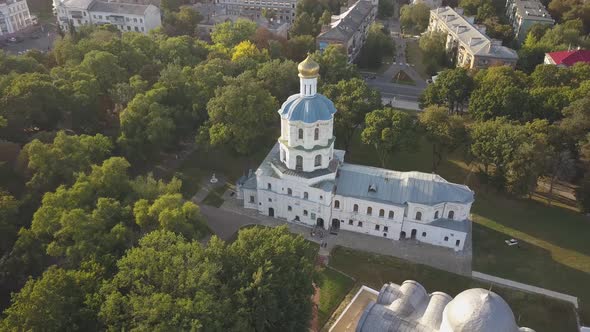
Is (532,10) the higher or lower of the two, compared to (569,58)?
higher

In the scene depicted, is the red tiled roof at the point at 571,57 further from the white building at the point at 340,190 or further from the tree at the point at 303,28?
the tree at the point at 303,28

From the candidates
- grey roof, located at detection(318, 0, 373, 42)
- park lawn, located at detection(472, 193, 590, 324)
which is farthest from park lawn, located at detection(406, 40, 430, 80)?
park lawn, located at detection(472, 193, 590, 324)

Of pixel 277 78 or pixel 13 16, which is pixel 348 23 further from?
pixel 13 16

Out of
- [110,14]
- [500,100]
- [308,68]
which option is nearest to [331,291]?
[308,68]

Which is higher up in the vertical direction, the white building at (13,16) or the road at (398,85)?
the white building at (13,16)

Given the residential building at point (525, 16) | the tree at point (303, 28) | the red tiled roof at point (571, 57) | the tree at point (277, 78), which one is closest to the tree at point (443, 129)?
the tree at point (277, 78)

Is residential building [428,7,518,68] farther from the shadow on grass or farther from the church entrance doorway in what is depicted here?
the church entrance doorway
